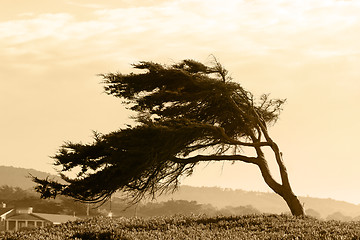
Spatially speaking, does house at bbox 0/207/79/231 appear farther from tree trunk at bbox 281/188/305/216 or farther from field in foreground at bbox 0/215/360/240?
field in foreground at bbox 0/215/360/240

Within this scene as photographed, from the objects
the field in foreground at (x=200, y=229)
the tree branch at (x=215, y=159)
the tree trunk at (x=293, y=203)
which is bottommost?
the field in foreground at (x=200, y=229)

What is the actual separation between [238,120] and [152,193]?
550cm

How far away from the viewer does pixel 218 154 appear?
30.6 meters

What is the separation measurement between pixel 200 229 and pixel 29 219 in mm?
67384

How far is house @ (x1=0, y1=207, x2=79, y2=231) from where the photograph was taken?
83750mm

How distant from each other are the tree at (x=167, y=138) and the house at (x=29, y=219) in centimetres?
5564

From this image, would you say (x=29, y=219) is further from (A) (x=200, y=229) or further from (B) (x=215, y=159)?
(A) (x=200, y=229)

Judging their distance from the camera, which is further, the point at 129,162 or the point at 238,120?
the point at 238,120

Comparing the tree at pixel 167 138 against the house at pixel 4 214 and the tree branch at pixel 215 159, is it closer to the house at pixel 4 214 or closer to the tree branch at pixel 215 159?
the tree branch at pixel 215 159

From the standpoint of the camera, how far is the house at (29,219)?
275 ft

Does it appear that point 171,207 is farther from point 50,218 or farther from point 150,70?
point 150,70

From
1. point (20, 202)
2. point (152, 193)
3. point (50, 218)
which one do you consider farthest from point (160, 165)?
point (20, 202)

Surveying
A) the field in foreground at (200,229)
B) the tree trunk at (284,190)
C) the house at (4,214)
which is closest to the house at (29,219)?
Answer: the house at (4,214)

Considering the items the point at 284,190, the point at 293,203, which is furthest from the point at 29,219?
the point at 293,203
